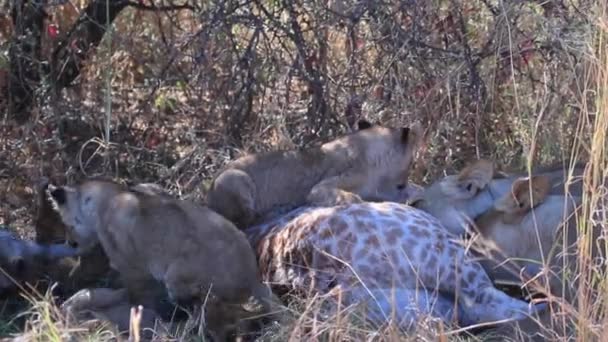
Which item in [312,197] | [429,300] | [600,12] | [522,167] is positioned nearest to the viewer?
[429,300]

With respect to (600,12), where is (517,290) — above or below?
below

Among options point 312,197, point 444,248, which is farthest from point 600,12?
point 312,197

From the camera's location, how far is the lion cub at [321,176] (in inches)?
272

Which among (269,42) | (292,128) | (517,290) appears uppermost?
(269,42)

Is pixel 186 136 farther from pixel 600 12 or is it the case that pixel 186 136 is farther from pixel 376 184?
pixel 600 12

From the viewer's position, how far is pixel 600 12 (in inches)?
241

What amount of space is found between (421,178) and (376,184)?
47 cm

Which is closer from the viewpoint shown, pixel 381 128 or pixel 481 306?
pixel 481 306

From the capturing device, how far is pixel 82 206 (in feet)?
21.1

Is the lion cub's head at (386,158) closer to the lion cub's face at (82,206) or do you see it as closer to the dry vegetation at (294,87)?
the dry vegetation at (294,87)

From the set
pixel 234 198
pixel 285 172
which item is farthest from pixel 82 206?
pixel 285 172

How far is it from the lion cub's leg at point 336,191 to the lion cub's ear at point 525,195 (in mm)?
811

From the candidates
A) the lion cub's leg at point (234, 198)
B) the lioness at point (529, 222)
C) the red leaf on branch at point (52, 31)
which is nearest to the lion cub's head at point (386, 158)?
the lion cub's leg at point (234, 198)

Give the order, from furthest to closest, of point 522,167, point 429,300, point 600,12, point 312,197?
point 522,167
point 312,197
point 600,12
point 429,300
